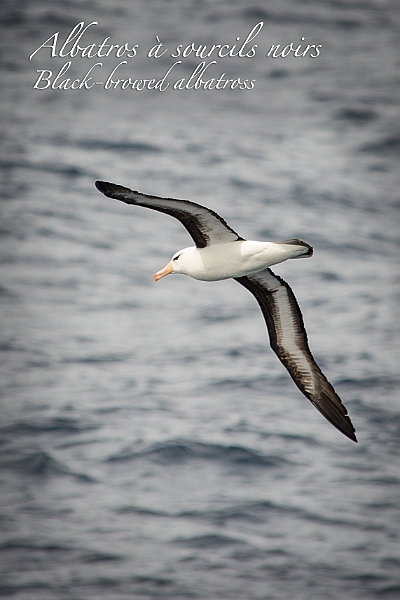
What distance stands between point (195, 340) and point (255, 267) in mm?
20069

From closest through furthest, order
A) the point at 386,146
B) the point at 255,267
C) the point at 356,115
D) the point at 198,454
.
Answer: the point at 255,267
the point at 198,454
the point at 386,146
the point at 356,115

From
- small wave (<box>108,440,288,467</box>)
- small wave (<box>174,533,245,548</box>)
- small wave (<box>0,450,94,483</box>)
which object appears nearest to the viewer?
small wave (<box>174,533,245,548</box>)

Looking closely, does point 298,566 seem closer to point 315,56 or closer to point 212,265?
point 212,265

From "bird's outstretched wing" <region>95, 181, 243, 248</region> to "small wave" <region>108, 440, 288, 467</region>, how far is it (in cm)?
1071

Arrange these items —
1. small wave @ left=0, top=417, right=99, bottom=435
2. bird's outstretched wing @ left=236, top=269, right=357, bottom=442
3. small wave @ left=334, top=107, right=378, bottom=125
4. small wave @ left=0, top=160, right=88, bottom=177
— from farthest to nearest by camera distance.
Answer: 1. small wave @ left=334, top=107, right=378, bottom=125
2. small wave @ left=0, top=160, right=88, bottom=177
3. small wave @ left=0, top=417, right=99, bottom=435
4. bird's outstretched wing @ left=236, top=269, right=357, bottom=442

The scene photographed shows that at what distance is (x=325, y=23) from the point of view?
60.6 metres

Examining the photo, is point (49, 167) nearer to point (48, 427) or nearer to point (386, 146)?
point (386, 146)

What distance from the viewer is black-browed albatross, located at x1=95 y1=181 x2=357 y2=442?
10.4m

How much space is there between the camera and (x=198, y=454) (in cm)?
2158

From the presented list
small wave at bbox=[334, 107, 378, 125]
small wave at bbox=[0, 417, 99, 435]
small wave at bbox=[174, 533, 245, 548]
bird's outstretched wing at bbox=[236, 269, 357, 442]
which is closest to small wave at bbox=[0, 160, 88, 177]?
small wave at bbox=[334, 107, 378, 125]

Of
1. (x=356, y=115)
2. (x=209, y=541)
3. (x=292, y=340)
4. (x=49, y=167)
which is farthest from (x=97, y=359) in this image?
(x=356, y=115)

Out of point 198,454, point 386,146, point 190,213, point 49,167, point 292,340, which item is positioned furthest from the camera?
point 49,167

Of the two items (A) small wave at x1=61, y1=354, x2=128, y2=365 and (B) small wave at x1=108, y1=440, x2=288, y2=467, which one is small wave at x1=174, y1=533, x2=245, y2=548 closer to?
(B) small wave at x1=108, y1=440, x2=288, y2=467

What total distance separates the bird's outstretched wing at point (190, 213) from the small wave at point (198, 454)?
10.7 meters
